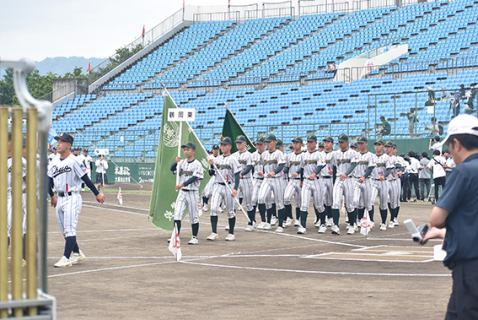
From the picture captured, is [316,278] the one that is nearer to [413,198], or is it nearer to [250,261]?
[250,261]

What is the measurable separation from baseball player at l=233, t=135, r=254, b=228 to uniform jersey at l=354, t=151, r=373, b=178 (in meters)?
2.78

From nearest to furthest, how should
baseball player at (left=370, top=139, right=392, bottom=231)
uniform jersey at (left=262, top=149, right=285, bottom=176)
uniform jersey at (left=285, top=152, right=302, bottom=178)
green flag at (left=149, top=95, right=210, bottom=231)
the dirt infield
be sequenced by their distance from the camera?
the dirt infield, green flag at (left=149, top=95, right=210, bottom=231), uniform jersey at (left=285, top=152, right=302, bottom=178), uniform jersey at (left=262, top=149, right=285, bottom=176), baseball player at (left=370, top=139, right=392, bottom=231)

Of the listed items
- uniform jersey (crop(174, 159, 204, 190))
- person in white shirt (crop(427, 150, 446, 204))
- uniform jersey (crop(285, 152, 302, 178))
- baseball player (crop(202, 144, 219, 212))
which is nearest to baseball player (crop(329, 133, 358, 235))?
uniform jersey (crop(285, 152, 302, 178))

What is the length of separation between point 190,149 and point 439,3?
42189 mm

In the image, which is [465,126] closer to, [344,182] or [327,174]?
[344,182]

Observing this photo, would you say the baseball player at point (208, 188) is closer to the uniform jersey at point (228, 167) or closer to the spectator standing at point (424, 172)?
the uniform jersey at point (228, 167)

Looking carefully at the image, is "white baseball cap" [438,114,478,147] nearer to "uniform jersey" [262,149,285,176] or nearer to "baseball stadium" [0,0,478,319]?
"baseball stadium" [0,0,478,319]

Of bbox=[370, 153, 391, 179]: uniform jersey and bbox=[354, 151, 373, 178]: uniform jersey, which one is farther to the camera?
bbox=[370, 153, 391, 179]: uniform jersey

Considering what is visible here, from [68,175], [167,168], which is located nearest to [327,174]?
[167,168]

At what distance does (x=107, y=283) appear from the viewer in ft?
31.0

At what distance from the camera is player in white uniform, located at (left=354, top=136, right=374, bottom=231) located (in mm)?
16822

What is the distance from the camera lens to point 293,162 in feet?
56.9

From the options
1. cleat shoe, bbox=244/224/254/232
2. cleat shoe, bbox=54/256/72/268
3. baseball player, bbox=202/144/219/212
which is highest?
baseball player, bbox=202/144/219/212

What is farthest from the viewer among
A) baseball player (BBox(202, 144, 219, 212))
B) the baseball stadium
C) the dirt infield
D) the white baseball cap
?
baseball player (BBox(202, 144, 219, 212))
